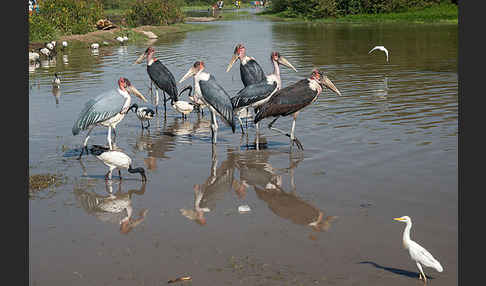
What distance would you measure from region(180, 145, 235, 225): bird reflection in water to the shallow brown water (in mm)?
45

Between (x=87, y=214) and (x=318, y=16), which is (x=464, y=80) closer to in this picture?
(x=87, y=214)

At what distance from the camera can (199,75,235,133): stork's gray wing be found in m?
A: 12.1

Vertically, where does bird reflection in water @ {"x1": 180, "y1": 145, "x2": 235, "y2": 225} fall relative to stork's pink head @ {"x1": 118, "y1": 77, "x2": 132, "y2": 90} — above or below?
below

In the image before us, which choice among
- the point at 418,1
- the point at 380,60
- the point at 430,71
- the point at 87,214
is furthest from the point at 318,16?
the point at 87,214

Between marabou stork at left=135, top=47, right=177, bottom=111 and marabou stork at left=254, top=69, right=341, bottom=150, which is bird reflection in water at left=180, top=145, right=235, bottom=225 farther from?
marabou stork at left=135, top=47, right=177, bottom=111

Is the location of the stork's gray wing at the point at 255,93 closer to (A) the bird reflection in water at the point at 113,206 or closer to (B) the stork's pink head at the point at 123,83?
(B) the stork's pink head at the point at 123,83

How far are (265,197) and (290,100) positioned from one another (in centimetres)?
313

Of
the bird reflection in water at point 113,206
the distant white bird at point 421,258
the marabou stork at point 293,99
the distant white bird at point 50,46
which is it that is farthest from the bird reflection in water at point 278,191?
the distant white bird at point 50,46

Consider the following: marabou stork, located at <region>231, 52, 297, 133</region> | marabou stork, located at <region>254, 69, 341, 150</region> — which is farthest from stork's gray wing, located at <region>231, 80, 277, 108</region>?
marabou stork, located at <region>254, 69, 341, 150</region>

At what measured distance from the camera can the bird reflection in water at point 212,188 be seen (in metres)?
8.43

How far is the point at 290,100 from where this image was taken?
11.6 metres

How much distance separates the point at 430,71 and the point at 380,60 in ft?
15.2

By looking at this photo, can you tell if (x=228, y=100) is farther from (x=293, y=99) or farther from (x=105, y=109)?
(x=105, y=109)

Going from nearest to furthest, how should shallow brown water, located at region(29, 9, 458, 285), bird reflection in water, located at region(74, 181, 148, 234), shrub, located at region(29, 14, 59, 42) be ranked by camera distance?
shallow brown water, located at region(29, 9, 458, 285)
bird reflection in water, located at region(74, 181, 148, 234)
shrub, located at region(29, 14, 59, 42)
